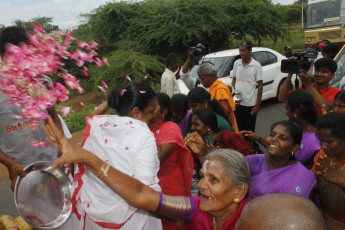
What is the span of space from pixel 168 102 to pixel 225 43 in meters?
11.5

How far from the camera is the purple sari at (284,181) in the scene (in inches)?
91.2

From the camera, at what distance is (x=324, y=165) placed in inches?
93.6

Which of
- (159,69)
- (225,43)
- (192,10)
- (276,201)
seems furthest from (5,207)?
(225,43)

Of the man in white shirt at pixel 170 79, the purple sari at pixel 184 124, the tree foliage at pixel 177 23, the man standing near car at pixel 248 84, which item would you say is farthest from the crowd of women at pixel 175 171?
the tree foliage at pixel 177 23

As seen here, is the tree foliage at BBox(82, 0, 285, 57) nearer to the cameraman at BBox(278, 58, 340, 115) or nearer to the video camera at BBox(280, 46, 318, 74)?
the video camera at BBox(280, 46, 318, 74)

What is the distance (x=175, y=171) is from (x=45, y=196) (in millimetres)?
1100

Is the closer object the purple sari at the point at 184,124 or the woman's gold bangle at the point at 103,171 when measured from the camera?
the woman's gold bangle at the point at 103,171

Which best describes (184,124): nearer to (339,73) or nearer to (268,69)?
(339,73)

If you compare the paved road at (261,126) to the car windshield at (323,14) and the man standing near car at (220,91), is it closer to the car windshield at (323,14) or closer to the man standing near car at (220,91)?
the man standing near car at (220,91)

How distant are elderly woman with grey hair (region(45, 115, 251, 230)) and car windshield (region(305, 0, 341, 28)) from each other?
12829mm

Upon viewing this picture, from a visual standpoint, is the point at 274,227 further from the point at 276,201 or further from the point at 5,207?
the point at 5,207

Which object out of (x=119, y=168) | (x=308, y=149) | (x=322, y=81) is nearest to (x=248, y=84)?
(x=322, y=81)

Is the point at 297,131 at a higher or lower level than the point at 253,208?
lower

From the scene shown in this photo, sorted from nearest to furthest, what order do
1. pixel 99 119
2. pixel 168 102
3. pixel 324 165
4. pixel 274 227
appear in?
1. pixel 274 227
2. pixel 99 119
3. pixel 324 165
4. pixel 168 102
